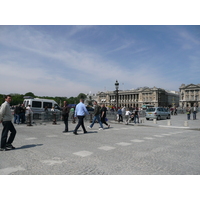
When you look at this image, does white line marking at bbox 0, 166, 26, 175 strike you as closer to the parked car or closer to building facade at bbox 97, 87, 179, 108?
the parked car

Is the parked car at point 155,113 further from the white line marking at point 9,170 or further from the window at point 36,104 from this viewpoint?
the white line marking at point 9,170

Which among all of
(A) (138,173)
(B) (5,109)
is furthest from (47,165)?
(B) (5,109)

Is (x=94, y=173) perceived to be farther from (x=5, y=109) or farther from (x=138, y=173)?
(x=5, y=109)

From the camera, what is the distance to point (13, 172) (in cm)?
361

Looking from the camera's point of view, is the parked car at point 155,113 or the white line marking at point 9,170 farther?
the parked car at point 155,113

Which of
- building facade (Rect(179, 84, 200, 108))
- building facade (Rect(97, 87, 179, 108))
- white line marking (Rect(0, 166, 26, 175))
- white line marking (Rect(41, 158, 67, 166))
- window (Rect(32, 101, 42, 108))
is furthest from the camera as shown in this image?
building facade (Rect(97, 87, 179, 108))

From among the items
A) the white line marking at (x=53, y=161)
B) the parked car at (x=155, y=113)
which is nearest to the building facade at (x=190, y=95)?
the parked car at (x=155, y=113)

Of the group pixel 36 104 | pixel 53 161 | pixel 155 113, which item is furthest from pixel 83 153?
pixel 155 113

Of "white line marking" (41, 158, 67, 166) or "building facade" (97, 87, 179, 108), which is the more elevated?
"building facade" (97, 87, 179, 108)

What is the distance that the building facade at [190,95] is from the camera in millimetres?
98056

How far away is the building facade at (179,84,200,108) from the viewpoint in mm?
98056

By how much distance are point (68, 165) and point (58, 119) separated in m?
13.1

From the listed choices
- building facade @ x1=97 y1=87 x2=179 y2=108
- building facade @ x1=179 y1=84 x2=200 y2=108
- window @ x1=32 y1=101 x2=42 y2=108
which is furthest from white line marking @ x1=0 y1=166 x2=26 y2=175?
building facade @ x1=179 y1=84 x2=200 y2=108

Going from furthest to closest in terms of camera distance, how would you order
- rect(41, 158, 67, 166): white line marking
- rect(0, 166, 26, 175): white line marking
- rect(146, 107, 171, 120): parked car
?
1. rect(146, 107, 171, 120): parked car
2. rect(41, 158, 67, 166): white line marking
3. rect(0, 166, 26, 175): white line marking
